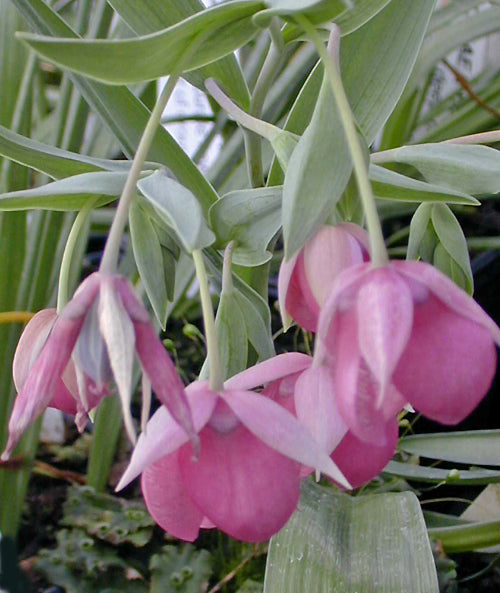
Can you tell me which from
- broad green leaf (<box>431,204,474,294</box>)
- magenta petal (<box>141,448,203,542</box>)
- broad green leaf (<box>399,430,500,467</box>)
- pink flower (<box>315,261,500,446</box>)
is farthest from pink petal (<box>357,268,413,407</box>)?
broad green leaf (<box>399,430,500,467</box>)

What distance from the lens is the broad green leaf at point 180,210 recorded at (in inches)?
12.3

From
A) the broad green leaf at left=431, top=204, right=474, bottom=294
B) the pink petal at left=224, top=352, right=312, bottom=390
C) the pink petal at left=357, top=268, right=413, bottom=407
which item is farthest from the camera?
the broad green leaf at left=431, top=204, right=474, bottom=294

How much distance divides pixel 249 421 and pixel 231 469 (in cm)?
2

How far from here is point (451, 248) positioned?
463 mm

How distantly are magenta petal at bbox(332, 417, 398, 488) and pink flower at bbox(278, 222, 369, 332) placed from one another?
0.06 metres

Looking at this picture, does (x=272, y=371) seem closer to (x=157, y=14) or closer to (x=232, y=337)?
(x=232, y=337)

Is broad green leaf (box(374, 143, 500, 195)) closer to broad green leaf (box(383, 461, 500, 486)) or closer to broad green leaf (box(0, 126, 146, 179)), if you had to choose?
broad green leaf (box(0, 126, 146, 179))

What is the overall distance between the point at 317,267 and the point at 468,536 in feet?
1.38

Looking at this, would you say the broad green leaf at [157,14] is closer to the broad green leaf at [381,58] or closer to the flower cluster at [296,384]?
the broad green leaf at [381,58]

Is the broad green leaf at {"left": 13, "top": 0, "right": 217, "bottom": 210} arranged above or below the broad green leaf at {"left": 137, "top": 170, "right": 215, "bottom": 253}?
above

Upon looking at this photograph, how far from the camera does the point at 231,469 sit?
292 mm

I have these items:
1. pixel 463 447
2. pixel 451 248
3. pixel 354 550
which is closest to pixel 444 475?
pixel 463 447

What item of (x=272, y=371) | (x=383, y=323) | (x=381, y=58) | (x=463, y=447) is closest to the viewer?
(x=383, y=323)

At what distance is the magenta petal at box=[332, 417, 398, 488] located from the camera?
1.09 ft
